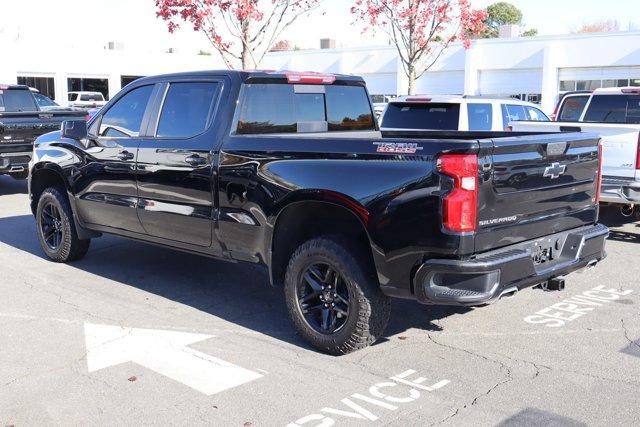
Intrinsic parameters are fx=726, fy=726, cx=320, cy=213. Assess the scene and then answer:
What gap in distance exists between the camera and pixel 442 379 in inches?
186

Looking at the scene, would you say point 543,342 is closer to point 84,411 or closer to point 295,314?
point 295,314

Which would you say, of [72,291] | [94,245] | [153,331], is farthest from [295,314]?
[94,245]

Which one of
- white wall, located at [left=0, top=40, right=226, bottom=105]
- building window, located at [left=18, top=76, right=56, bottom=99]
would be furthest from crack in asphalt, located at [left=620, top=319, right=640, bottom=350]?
building window, located at [left=18, top=76, right=56, bottom=99]

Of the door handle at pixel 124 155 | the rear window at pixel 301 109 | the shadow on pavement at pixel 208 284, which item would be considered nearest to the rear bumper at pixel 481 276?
the shadow on pavement at pixel 208 284

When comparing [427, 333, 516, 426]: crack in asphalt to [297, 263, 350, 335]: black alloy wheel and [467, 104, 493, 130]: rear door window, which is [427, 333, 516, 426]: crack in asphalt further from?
[467, 104, 493, 130]: rear door window

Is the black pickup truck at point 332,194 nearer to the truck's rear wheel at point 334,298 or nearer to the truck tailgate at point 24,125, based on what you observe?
the truck's rear wheel at point 334,298

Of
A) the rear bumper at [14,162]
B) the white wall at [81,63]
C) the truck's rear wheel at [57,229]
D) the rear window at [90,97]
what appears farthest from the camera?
the white wall at [81,63]

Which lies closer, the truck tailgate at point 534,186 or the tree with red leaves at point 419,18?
the truck tailgate at point 534,186

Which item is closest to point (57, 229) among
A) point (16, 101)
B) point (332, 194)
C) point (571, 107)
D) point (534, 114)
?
point (332, 194)

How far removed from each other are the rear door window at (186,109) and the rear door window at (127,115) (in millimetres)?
334

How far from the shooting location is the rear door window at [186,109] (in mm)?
5996

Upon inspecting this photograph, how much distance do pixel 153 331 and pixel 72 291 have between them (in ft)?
5.05

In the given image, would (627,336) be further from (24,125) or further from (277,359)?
(24,125)

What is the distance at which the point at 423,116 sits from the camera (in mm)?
10414
